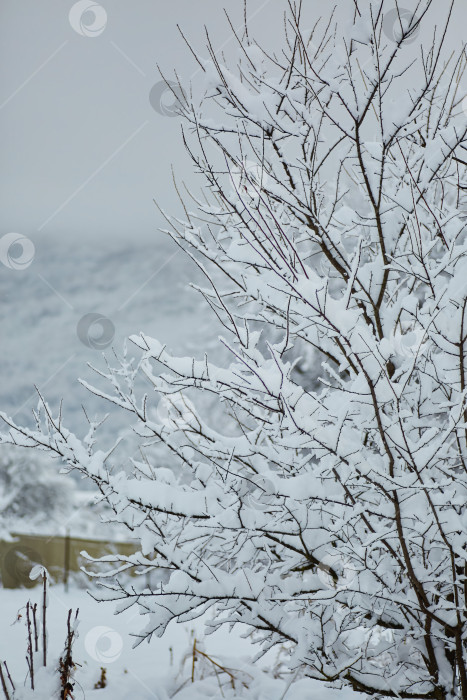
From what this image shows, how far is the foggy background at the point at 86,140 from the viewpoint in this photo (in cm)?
287

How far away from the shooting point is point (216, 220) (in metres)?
2.39

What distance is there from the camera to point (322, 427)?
137 centimetres

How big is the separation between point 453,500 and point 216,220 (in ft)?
4.89

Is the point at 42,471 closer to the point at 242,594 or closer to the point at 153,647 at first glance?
the point at 153,647

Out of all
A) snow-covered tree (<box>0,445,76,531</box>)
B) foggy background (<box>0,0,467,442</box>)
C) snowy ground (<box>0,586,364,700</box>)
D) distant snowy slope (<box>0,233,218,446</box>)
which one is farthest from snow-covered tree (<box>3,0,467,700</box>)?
snow-covered tree (<box>0,445,76,531</box>)

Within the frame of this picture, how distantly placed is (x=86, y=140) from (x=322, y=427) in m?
3.65

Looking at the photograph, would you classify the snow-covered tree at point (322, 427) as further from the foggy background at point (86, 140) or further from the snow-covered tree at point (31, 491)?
the snow-covered tree at point (31, 491)

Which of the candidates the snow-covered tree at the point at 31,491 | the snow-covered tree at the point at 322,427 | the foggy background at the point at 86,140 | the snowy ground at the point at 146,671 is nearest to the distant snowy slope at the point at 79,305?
the foggy background at the point at 86,140

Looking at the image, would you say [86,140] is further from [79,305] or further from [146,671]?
[146,671]

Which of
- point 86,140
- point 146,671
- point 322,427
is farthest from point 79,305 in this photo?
point 322,427

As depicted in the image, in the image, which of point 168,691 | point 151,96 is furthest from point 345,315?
point 168,691

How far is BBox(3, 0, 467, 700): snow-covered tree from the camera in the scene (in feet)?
4.46

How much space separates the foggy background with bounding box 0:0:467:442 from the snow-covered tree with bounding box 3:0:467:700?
1.63 ft

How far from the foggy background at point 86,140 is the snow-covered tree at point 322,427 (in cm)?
50
